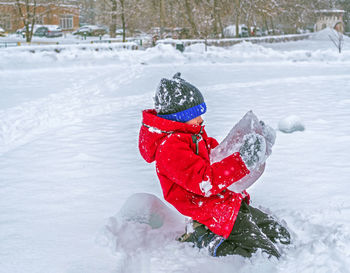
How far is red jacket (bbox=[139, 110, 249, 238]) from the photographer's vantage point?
6.57 ft

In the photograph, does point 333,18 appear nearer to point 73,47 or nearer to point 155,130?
point 73,47

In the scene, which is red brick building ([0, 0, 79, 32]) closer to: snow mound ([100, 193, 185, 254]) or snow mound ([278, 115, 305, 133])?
snow mound ([278, 115, 305, 133])

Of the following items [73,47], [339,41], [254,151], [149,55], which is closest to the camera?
[254,151]

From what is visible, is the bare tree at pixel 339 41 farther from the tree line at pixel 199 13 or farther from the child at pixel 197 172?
the child at pixel 197 172

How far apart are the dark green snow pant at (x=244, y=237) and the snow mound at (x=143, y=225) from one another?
0.26 m

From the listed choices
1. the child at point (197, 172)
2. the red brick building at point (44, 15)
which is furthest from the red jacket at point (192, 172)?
the red brick building at point (44, 15)

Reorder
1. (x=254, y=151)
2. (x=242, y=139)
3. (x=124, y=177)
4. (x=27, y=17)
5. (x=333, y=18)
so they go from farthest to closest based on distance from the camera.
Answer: (x=333, y=18)
(x=27, y=17)
(x=124, y=177)
(x=242, y=139)
(x=254, y=151)

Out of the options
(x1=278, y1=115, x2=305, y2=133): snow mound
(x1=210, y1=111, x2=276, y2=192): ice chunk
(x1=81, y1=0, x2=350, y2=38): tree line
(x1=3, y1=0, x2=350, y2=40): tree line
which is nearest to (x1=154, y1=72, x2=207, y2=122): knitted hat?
(x1=210, y1=111, x2=276, y2=192): ice chunk

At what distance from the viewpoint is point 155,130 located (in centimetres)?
219

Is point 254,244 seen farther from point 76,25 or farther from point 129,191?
point 76,25

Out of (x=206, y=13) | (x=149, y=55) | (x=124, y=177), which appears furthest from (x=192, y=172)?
(x=206, y=13)

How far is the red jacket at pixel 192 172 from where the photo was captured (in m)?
2.00

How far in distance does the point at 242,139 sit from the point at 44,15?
1236 inches

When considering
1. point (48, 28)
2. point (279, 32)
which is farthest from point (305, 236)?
point (48, 28)
